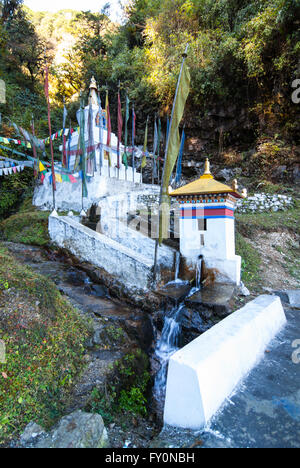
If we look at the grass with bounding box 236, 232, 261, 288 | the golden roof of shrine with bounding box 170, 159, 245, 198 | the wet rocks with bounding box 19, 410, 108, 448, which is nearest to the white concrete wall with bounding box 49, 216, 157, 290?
the golden roof of shrine with bounding box 170, 159, 245, 198

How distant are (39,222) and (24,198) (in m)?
7.48

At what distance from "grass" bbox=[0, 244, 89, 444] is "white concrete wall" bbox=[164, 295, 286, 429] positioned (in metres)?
1.75

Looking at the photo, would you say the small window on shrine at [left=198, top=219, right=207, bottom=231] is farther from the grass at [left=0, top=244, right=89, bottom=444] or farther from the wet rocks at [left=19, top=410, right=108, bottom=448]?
the wet rocks at [left=19, top=410, right=108, bottom=448]

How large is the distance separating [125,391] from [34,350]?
1671mm

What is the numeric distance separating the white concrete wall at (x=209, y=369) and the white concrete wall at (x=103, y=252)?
4.24 meters

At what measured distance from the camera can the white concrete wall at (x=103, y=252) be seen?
24.9 feet

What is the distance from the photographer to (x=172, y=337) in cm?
613

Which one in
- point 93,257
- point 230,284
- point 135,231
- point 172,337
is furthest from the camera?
point 135,231

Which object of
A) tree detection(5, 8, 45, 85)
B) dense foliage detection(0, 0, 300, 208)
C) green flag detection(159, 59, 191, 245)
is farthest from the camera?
tree detection(5, 8, 45, 85)

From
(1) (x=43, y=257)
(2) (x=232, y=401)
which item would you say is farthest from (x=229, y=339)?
(1) (x=43, y=257)

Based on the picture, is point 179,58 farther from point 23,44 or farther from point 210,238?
point 23,44

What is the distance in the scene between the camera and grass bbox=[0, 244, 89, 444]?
9.82ft

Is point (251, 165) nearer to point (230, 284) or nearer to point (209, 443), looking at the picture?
point (230, 284)

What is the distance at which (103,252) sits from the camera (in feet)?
28.0
